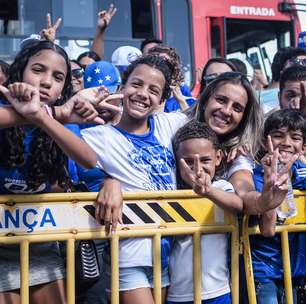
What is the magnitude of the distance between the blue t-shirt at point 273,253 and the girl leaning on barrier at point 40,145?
3.13ft

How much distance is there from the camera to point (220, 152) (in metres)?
3.06

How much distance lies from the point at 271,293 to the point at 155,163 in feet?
2.81

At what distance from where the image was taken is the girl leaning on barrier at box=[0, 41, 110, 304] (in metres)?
2.42

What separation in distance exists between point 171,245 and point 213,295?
11.9 inches

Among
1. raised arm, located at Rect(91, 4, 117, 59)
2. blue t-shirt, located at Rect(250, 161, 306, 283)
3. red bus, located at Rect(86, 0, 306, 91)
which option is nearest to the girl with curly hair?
blue t-shirt, located at Rect(250, 161, 306, 283)

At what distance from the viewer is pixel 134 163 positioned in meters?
2.86

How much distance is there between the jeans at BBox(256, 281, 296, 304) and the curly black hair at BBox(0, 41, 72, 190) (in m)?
1.07

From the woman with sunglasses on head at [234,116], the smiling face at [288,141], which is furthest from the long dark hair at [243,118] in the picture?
the smiling face at [288,141]

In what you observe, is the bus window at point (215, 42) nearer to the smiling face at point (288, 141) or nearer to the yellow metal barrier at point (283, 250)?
the smiling face at point (288, 141)

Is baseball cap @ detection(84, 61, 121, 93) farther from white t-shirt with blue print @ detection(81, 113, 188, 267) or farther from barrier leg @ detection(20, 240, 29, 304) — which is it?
barrier leg @ detection(20, 240, 29, 304)

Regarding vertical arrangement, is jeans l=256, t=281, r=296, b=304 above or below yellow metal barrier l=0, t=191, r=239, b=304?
below

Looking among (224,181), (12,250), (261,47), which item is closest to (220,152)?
(224,181)

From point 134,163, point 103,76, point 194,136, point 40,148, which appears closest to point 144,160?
point 134,163

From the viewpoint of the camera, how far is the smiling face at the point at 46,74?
272 cm
